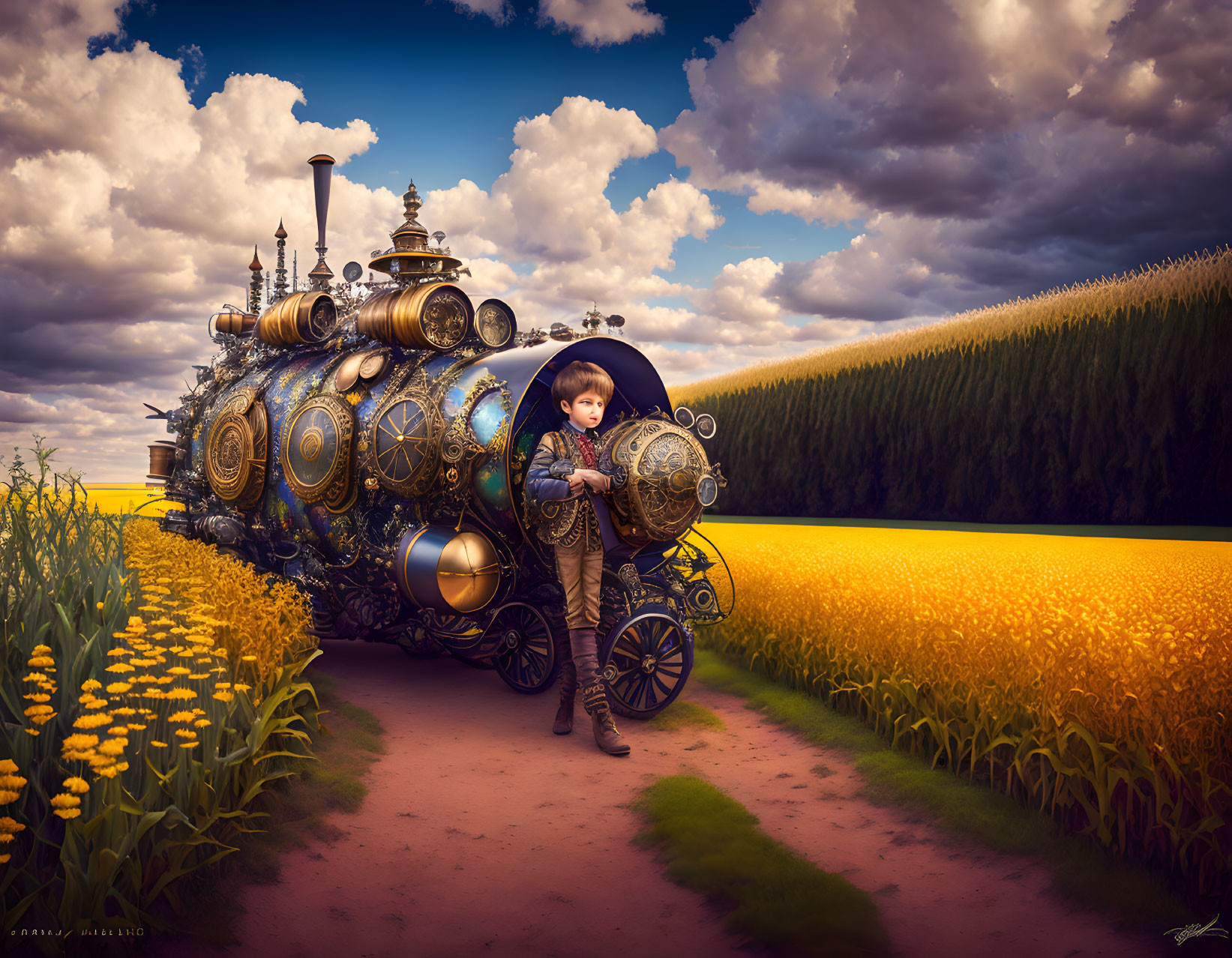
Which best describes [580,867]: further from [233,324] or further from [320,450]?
[233,324]

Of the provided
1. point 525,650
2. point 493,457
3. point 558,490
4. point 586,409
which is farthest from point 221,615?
point 586,409

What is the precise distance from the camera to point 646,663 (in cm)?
605

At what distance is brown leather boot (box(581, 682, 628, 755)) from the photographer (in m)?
5.42

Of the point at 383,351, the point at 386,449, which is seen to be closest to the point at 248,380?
the point at 383,351

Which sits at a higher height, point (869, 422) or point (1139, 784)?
point (869, 422)

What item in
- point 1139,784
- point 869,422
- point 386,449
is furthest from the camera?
point 869,422

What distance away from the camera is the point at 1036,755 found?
14.1 feet

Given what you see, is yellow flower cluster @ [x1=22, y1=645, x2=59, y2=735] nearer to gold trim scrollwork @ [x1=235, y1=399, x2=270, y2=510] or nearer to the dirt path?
the dirt path

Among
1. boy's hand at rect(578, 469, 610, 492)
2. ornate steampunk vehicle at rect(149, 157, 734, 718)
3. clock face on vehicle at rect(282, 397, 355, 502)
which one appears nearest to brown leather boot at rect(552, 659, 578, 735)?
ornate steampunk vehicle at rect(149, 157, 734, 718)

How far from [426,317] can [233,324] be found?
527 centimetres

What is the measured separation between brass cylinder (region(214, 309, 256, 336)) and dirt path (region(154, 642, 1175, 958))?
7.27 meters

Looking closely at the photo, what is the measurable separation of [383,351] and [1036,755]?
6.14m

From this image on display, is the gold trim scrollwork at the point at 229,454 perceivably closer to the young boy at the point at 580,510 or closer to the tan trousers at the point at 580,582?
the young boy at the point at 580,510

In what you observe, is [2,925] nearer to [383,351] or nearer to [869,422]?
[383,351]
